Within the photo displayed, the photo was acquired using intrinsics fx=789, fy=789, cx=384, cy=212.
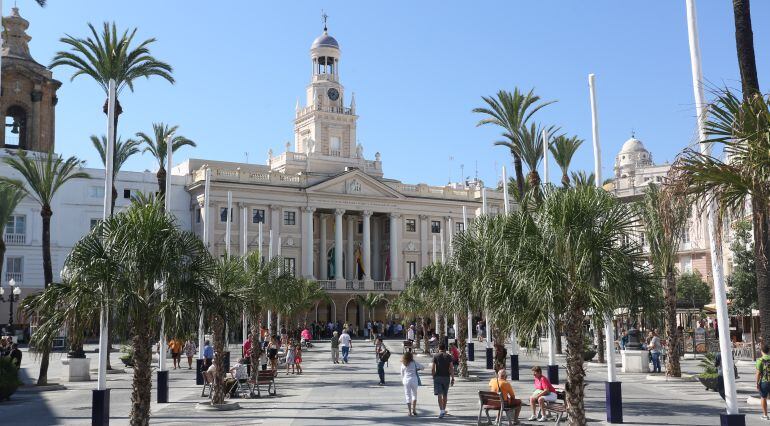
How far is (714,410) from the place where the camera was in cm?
1784

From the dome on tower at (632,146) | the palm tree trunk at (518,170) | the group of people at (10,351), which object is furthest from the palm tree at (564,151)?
the dome on tower at (632,146)

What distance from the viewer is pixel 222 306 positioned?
49.3 feet

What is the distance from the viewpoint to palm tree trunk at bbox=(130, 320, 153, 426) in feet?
44.9

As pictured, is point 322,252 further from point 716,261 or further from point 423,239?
point 716,261

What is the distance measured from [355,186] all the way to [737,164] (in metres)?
66.3

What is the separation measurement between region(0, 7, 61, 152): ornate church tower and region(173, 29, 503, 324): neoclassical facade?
13916 millimetres

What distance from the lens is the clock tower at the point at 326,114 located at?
7838cm

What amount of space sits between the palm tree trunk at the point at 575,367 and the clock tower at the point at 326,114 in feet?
213

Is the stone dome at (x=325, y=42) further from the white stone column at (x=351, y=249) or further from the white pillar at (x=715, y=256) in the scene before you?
the white pillar at (x=715, y=256)

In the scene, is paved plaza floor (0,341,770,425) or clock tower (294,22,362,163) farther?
clock tower (294,22,362,163)

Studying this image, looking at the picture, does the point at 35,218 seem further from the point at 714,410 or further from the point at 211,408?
the point at 714,410

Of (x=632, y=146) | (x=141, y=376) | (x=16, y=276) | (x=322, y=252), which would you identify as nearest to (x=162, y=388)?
(x=141, y=376)

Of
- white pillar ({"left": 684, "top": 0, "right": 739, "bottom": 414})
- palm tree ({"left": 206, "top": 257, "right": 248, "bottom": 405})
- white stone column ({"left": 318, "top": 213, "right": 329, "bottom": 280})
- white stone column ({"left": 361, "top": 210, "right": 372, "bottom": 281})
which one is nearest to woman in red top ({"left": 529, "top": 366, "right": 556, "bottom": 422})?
white pillar ({"left": 684, "top": 0, "right": 739, "bottom": 414})

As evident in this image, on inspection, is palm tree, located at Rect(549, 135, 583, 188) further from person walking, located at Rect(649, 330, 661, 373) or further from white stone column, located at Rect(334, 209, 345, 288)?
white stone column, located at Rect(334, 209, 345, 288)
